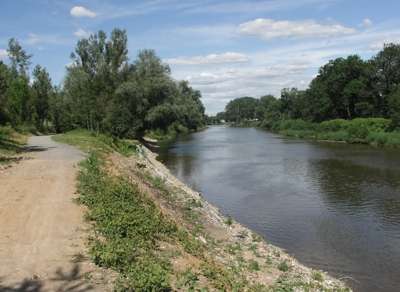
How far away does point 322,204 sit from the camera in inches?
1008

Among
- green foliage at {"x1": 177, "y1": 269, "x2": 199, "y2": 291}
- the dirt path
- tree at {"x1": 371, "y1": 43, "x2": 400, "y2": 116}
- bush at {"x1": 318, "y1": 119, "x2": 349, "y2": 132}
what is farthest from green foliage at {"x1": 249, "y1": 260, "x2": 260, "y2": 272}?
tree at {"x1": 371, "y1": 43, "x2": 400, "y2": 116}

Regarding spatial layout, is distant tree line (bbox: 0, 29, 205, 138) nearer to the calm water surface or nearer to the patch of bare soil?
the calm water surface

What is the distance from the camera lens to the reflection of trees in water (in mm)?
24303

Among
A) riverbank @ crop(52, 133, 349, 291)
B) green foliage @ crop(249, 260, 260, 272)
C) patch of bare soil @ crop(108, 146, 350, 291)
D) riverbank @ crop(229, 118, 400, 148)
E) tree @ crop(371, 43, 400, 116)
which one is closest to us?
riverbank @ crop(52, 133, 349, 291)

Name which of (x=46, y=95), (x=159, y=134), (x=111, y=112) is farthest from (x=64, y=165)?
(x=159, y=134)

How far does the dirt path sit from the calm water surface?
851cm

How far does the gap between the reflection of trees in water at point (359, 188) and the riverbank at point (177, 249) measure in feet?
29.1

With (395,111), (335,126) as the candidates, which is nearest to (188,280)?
(395,111)

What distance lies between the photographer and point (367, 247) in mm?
17812

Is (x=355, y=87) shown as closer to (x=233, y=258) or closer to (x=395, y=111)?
(x=395, y=111)

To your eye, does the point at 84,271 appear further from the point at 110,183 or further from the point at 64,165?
the point at 64,165

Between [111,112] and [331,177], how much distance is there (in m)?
25.9

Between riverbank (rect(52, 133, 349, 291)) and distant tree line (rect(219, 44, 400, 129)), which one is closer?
riverbank (rect(52, 133, 349, 291))

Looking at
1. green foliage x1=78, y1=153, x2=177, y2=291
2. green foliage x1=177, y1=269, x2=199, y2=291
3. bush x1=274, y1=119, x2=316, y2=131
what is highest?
bush x1=274, y1=119, x2=316, y2=131
